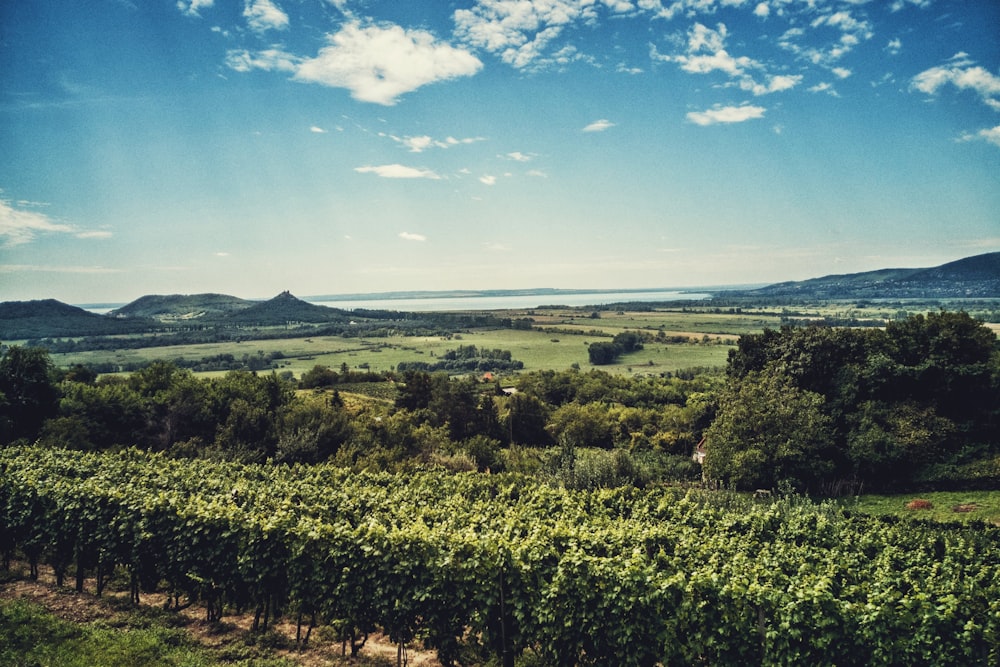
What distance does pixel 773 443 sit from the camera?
31.8 m

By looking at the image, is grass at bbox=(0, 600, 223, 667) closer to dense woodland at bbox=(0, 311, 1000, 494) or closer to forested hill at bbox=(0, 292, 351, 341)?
dense woodland at bbox=(0, 311, 1000, 494)

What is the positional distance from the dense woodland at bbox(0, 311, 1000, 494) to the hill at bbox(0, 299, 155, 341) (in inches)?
4110

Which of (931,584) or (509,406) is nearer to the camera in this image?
(931,584)

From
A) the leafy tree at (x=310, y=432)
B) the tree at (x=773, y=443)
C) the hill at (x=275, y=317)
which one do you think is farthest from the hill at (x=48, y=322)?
the tree at (x=773, y=443)

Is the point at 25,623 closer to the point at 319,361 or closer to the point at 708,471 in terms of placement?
the point at 708,471

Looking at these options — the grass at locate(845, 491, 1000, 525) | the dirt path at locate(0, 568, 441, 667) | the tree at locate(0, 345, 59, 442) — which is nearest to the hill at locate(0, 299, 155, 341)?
the tree at locate(0, 345, 59, 442)

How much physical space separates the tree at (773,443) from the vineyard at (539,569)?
13.9m

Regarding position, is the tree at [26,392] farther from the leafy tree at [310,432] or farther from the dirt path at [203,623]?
the dirt path at [203,623]

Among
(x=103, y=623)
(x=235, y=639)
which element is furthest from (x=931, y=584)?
(x=103, y=623)

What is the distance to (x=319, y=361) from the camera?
110375 millimetres

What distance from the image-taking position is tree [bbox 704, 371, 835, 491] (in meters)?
31.1

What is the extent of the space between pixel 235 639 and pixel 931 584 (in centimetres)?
1446

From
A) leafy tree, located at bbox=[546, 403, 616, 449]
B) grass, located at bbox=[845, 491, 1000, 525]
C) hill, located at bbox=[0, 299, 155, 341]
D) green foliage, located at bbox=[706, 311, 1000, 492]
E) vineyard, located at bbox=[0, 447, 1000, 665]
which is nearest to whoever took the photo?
vineyard, located at bbox=[0, 447, 1000, 665]

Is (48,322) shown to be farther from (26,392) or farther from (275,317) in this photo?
(26,392)
